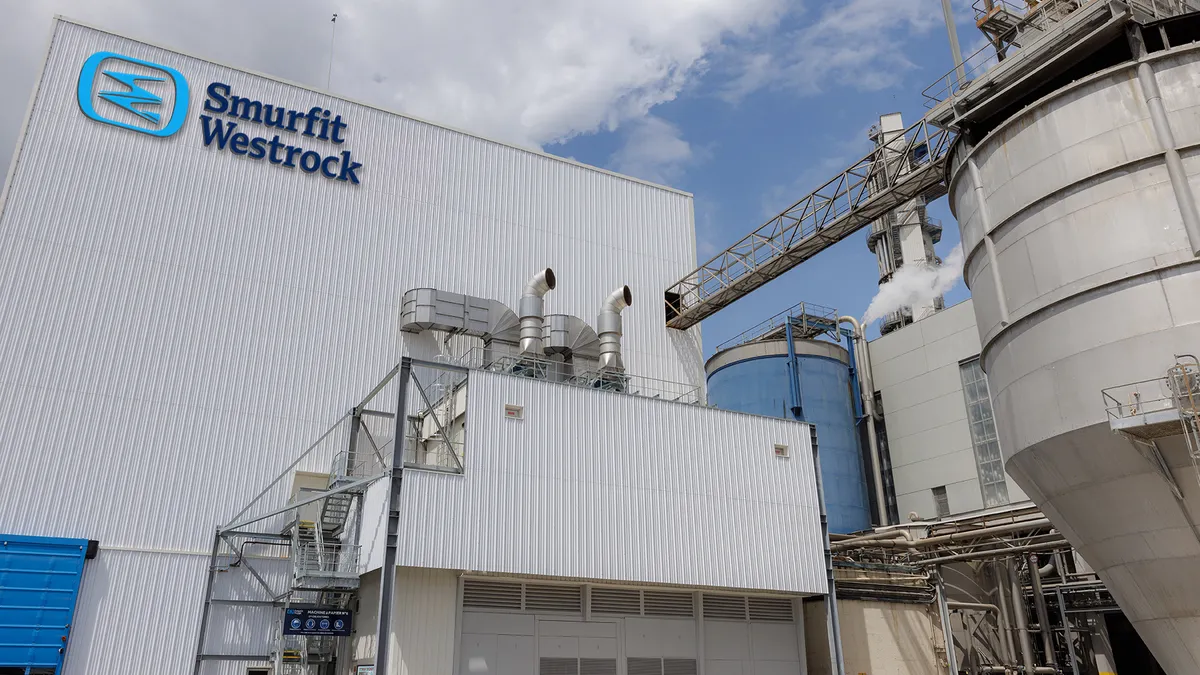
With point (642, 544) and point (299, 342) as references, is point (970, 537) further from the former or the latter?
point (299, 342)

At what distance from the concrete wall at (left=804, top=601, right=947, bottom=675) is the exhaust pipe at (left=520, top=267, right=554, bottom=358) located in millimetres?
12242

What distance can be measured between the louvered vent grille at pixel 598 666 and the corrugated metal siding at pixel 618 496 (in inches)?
92.2

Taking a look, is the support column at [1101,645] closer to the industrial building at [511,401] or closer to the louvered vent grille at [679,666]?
the industrial building at [511,401]

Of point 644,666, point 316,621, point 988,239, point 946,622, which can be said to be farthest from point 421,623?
point 946,622

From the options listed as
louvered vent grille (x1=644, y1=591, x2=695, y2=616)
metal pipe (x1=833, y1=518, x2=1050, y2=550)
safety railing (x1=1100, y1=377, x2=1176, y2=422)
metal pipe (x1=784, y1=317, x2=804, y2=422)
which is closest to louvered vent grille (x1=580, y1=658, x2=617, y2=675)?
louvered vent grille (x1=644, y1=591, x2=695, y2=616)

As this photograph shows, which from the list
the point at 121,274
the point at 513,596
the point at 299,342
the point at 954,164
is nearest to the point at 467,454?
the point at 513,596

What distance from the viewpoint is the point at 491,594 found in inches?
830

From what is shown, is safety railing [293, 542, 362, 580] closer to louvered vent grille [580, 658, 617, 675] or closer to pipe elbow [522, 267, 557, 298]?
louvered vent grille [580, 658, 617, 675]

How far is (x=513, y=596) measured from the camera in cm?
2138

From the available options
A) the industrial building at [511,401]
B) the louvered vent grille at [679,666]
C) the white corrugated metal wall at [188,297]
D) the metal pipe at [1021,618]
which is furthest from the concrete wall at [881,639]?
the white corrugated metal wall at [188,297]

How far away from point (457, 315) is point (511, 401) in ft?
23.8

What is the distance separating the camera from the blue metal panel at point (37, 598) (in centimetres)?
2005

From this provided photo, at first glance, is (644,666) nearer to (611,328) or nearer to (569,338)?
(569,338)

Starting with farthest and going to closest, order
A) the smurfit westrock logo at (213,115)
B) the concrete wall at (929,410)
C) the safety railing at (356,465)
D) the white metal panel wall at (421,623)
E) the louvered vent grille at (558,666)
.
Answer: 1. the concrete wall at (929,410)
2. the smurfit westrock logo at (213,115)
3. the safety railing at (356,465)
4. the louvered vent grille at (558,666)
5. the white metal panel wall at (421,623)
